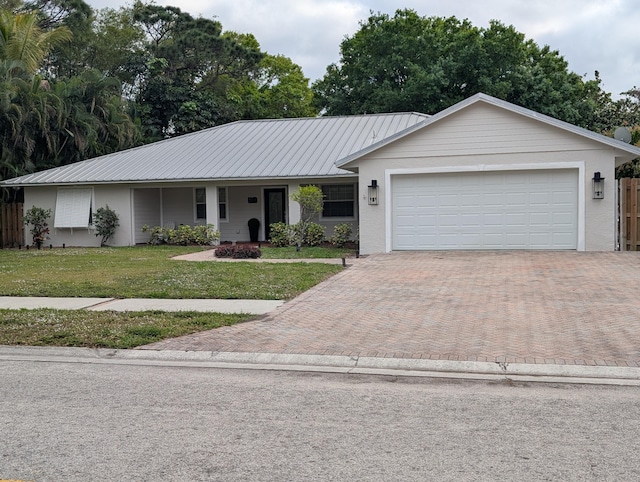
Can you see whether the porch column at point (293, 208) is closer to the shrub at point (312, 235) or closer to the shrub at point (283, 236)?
the shrub at point (283, 236)

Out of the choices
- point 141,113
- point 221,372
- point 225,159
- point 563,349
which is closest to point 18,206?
point 225,159

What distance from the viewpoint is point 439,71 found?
35.0 meters

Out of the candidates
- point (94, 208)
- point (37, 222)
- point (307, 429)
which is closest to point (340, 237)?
point (94, 208)

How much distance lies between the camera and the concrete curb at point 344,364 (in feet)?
21.4

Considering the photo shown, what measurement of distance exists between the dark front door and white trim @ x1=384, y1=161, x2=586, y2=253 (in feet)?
24.2

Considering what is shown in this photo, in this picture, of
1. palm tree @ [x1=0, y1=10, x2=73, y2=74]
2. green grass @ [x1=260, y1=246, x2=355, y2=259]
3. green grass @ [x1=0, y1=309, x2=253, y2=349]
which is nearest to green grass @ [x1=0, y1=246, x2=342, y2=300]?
green grass @ [x1=0, y1=309, x2=253, y2=349]

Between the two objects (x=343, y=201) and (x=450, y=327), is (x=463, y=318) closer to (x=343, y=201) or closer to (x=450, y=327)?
(x=450, y=327)

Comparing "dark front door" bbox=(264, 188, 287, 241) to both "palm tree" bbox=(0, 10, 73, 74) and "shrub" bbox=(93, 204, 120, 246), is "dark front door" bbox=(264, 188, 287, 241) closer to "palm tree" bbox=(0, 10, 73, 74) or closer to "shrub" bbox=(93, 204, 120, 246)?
"shrub" bbox=(93, 204, 120, 246)

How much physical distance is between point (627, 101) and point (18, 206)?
3118cm

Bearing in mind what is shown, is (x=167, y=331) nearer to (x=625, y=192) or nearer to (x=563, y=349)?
(x=563, y=349)

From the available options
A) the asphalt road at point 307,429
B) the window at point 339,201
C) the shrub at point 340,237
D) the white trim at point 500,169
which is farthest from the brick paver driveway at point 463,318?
the window at point 339,201

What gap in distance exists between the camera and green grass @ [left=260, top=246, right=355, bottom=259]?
59.2 ft

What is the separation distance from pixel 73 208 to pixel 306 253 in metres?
10.6

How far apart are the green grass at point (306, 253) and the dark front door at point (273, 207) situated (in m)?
4.85
